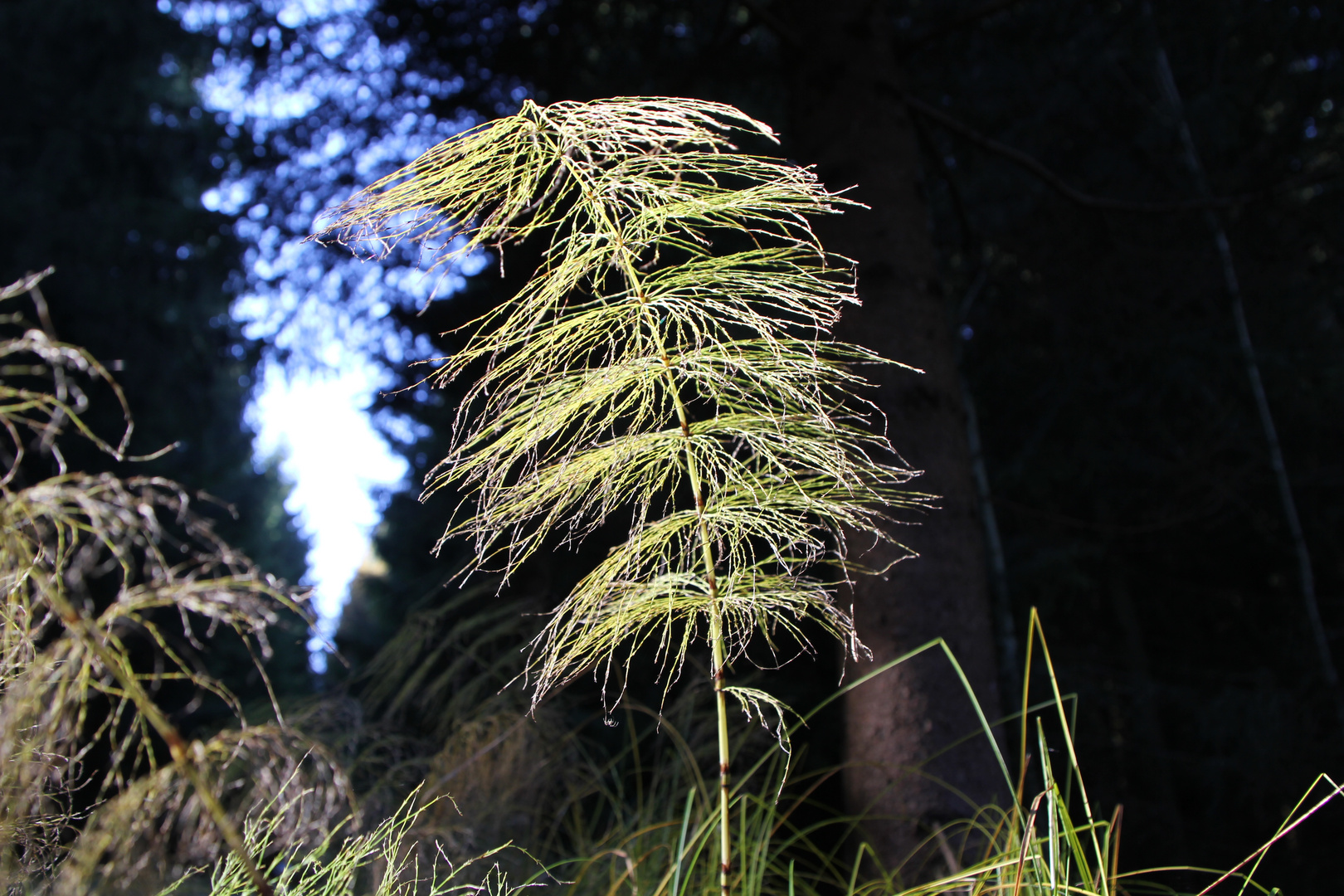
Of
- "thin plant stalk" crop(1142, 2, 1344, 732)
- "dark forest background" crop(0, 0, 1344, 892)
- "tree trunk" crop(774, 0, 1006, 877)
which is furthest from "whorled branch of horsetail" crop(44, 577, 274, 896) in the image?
"thin plant stalk" crop(1142, 2, 1344, 732)

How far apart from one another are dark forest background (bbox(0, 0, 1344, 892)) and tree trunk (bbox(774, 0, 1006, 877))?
13.1 inches

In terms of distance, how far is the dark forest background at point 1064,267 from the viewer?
4.61 metres

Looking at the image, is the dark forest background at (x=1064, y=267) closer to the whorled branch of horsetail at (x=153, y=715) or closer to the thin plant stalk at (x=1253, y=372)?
the thin plant stalk at (x=1253, y=372)

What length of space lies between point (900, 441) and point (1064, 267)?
3.93 m

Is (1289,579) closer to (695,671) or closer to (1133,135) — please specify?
(1133,135)

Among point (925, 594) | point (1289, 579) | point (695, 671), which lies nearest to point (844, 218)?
point (925, 594)

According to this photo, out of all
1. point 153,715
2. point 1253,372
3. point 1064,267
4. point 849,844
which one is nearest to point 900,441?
point 849,844

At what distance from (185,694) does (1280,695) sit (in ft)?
31.1

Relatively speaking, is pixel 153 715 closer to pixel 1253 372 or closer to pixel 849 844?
pixel 849 844

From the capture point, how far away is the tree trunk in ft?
7.97

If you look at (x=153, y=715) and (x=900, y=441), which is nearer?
(x=153, y=715)

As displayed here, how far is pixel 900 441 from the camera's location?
8.76 feet

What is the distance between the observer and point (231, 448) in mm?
14922

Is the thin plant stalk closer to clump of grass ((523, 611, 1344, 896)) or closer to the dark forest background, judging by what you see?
the dark forest background
